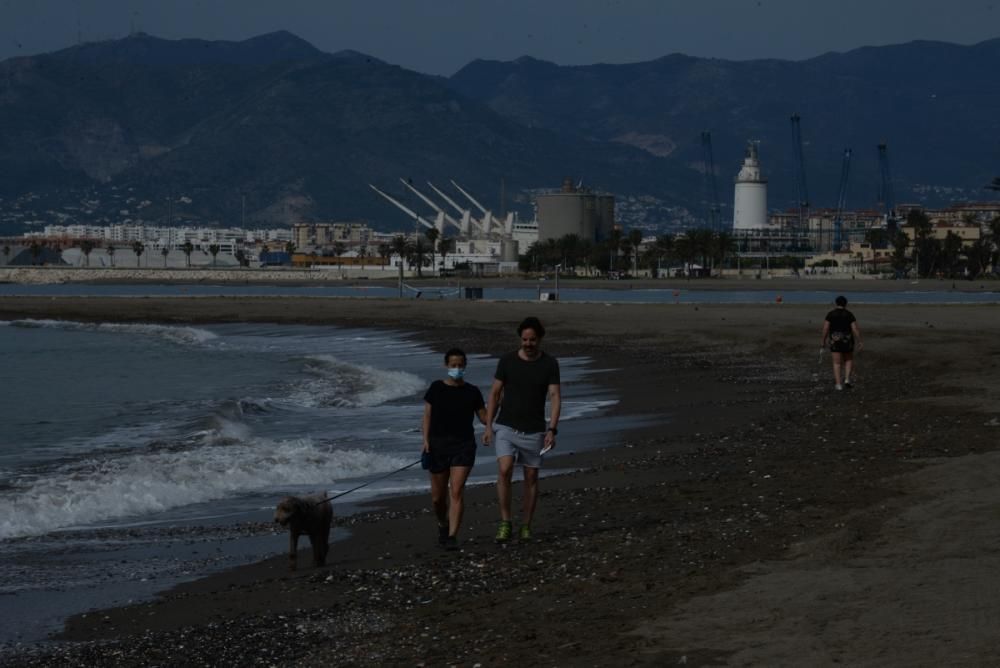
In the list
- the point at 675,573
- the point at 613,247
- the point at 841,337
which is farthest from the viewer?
the point at 613,247

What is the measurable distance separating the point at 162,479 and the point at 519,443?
19.3ft

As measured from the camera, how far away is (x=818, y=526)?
9453 millimetres

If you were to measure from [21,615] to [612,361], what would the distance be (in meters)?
23.3

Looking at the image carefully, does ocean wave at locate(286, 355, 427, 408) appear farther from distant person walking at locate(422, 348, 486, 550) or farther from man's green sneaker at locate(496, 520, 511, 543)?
man's green sneaker at locate(496, 520, 511, 543)

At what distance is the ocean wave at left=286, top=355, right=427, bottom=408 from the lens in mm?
24281

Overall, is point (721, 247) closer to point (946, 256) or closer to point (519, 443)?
point (946, 256)

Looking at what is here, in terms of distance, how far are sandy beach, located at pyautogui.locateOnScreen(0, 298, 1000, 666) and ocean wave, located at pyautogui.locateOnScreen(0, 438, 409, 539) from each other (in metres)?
2.17

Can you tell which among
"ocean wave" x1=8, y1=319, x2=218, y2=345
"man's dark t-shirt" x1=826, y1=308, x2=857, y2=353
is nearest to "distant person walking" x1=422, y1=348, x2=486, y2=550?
"man's dark t-shirt" x1=826, y1=308, x2=857, y2=353

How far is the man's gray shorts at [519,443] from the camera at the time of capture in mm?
9891

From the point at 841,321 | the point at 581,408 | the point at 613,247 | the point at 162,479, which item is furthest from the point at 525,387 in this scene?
the point at 613,247

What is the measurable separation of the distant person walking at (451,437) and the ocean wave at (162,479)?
3853mm

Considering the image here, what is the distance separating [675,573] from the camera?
8328mm

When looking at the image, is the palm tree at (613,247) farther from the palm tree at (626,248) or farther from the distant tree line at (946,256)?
the distant tree line at (946,256)

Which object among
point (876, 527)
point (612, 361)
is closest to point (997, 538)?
point (876, 527)
